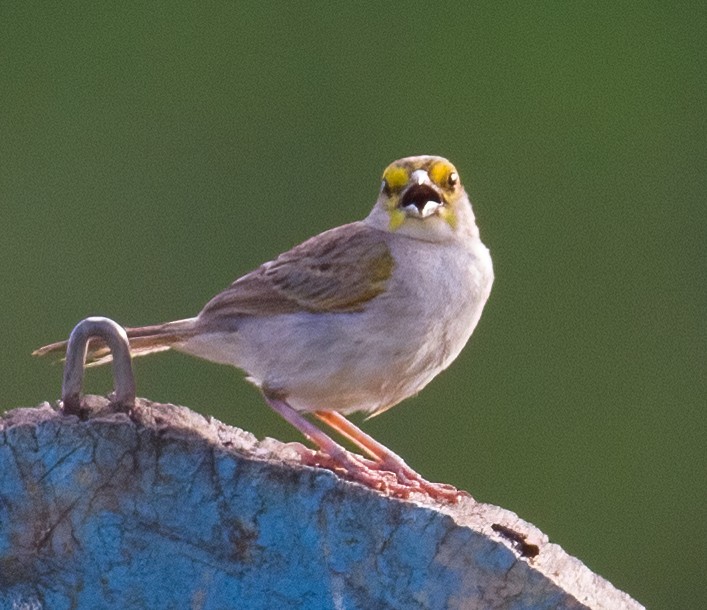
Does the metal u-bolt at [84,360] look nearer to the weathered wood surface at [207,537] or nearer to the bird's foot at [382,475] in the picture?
the weathered wood surface at [207,537]

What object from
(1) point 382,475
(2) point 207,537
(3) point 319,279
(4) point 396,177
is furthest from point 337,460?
(4) point 396,177

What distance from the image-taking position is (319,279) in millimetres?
3627

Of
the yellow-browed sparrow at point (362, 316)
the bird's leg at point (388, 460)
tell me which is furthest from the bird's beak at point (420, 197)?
the bird's leg at point (388, 460)

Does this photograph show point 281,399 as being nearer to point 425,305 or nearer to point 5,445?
point 425,305

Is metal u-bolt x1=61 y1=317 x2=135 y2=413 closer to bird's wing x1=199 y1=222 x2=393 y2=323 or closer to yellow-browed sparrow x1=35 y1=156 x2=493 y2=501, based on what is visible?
yellow-browed sparrow x1=35 y1=156 x2=493 y2=501

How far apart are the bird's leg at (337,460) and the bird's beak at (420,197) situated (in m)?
0.64

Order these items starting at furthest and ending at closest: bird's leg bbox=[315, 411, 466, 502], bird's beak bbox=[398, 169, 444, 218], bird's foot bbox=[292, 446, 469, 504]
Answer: bird's beak bbox=[398, 169, 444, 218]
bird's leg bbox=[315, 411, 466, 502]
bird's foot bbox=[292, 446, 469, 504]

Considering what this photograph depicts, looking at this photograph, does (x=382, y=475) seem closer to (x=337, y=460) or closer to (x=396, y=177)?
(x=337, y=460)

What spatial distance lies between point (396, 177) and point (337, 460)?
0.92 metres

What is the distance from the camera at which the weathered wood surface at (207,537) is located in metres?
2.33

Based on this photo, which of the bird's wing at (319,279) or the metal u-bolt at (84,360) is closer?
the metal u-bolt at (84,360)

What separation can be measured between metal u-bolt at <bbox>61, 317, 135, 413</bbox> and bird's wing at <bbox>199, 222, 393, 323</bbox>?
112 centimetres

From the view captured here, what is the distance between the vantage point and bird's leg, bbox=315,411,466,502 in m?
3.13

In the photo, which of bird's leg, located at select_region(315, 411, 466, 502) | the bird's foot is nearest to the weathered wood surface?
the bird's foot
